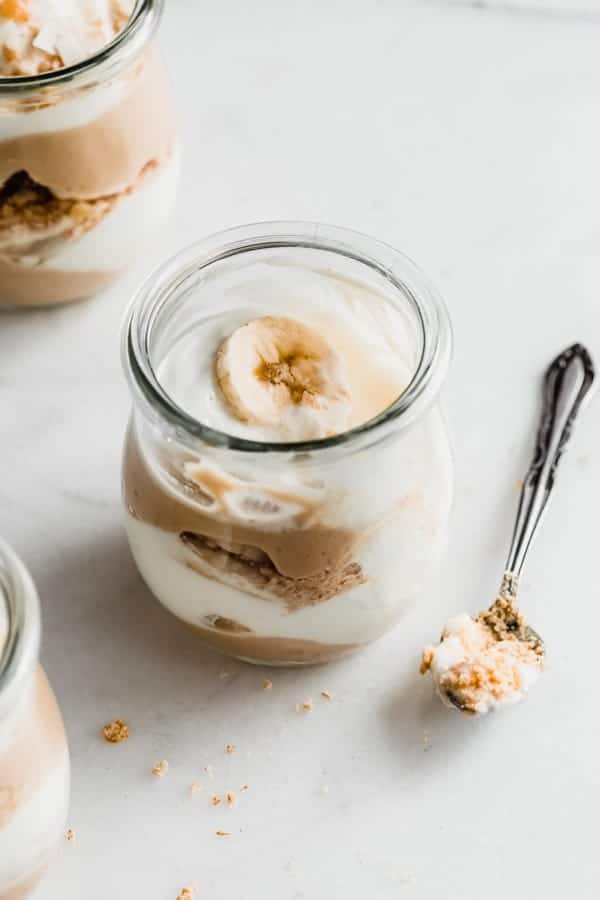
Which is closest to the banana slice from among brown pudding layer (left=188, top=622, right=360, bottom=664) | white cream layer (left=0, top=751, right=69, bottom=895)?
brown pudding layer (left=188, top=622, right=360, bottom=664)

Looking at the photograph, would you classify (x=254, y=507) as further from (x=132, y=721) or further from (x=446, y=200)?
(x=446, y=200)

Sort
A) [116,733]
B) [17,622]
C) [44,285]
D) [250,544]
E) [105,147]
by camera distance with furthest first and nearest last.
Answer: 1. [44,285]
2. [105,147]
3. [116,733]
4. [250,544]
5. [17,622]

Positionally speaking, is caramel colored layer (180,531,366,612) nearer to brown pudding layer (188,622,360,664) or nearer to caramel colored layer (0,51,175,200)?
brown pudding layer (188,622,360,664)

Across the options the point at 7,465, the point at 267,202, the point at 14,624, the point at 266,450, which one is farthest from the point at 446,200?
the point at 14,624

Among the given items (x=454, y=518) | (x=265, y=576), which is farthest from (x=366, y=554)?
(x=454, y=518)

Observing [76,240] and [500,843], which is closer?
[500,843]

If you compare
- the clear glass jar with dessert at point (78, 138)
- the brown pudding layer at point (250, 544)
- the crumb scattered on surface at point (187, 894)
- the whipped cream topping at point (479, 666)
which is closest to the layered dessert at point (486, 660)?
the whipped cream topping at point (479, 666)

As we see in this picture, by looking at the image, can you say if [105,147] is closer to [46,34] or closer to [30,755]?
[46,34]
